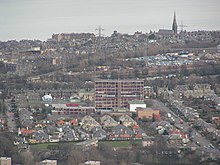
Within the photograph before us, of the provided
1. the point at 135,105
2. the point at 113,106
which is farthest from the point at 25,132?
the point at 113,106

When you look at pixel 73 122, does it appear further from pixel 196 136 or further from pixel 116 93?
pixel 196 136

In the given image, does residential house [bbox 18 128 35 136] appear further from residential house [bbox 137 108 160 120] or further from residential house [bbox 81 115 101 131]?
residential house [bbox 137 108 160 120]

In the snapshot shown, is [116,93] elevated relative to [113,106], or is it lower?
elevated

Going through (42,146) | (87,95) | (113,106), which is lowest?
(42,146)

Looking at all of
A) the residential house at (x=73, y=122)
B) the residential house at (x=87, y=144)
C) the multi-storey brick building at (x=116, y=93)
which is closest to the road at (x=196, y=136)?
the multi-storey brick building at (x=116, y=93)

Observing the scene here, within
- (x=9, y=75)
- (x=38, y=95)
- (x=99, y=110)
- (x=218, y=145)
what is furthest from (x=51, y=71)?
(x=218, y=145)

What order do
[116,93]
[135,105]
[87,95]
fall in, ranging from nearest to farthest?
[135,105]
[116,93]
[87,95]
